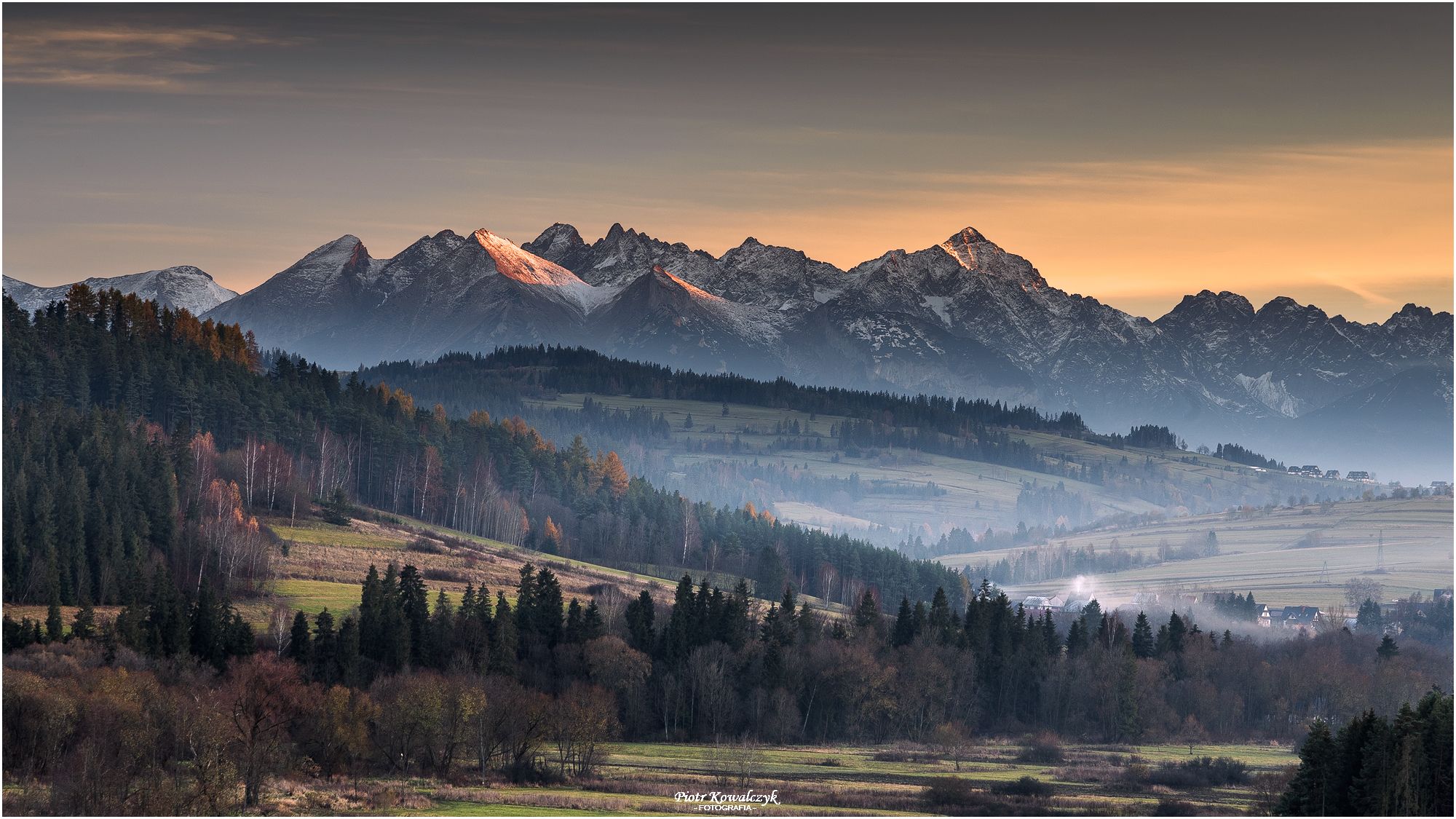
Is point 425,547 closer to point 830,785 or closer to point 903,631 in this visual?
point 903,631

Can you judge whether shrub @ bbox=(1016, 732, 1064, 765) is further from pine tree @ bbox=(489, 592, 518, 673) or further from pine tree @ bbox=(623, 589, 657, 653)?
pine tree @ bbox=(489, 592, 518, 673)

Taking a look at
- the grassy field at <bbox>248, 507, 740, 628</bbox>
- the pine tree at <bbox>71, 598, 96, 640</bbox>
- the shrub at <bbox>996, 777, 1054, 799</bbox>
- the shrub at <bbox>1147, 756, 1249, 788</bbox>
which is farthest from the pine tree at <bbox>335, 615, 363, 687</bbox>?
the shrub at <bbox>1147, 756, 1249, 788</bbox>

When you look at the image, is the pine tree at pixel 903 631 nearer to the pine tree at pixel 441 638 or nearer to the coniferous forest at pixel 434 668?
the coniferous forest at pixel 434 668

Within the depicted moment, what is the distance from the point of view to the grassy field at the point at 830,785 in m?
82.3

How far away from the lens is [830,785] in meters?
93.0

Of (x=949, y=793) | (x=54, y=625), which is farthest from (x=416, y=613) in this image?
(x=949, y=793)

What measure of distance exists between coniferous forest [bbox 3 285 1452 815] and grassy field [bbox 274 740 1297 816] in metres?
4.66

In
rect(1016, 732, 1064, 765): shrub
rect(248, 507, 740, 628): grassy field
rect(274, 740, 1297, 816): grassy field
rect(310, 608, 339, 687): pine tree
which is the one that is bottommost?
rect(1016, 732, 1064, 765): shrub

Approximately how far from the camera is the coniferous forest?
282 ft

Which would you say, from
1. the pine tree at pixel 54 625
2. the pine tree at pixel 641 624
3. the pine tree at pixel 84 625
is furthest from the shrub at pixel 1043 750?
the pine tree at pixel 54 625

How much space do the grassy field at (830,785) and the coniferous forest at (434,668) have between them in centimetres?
466

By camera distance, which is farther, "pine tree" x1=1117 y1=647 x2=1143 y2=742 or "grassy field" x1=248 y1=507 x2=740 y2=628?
"grassy field" x1=248 y1=507 x2=740 y2=628

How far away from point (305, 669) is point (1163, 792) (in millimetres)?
61154

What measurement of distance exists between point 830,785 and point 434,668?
136ft
